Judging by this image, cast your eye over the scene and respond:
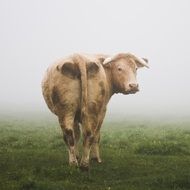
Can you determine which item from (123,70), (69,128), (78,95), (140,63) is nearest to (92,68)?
(78,95)

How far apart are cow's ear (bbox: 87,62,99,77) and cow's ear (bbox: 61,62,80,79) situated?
0.36 meters

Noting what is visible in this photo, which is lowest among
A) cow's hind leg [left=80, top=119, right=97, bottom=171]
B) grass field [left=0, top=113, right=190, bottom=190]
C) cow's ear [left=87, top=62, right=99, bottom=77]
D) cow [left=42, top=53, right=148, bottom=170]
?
grass field [left=0, top=113, right=190, bottom=190]

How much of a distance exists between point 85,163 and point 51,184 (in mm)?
Answer: 1924

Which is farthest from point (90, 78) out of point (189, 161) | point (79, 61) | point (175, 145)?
point (175, 145)

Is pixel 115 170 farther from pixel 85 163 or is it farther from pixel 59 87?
pixel 59 87

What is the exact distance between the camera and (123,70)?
16703 mm

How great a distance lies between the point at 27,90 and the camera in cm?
19925

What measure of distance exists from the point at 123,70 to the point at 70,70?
7.74ft

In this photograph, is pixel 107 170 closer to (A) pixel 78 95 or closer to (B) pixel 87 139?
(B) pixel 87 139

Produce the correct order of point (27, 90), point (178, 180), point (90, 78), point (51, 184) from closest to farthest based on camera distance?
point (51, 184) < point (178, 180) < point (90, 78) < point (27, 90)

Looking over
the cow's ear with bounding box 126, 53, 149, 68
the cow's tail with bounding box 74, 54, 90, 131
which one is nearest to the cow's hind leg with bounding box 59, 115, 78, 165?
the cow's tail with bounding box 74, 54, 90, 131

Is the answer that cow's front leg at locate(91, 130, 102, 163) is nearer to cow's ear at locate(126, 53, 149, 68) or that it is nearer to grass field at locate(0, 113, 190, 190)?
grass field at locate(0, 113, 190, 190)

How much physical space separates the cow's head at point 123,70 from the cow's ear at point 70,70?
1.74 metres

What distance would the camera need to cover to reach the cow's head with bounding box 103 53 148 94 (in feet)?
54.4
